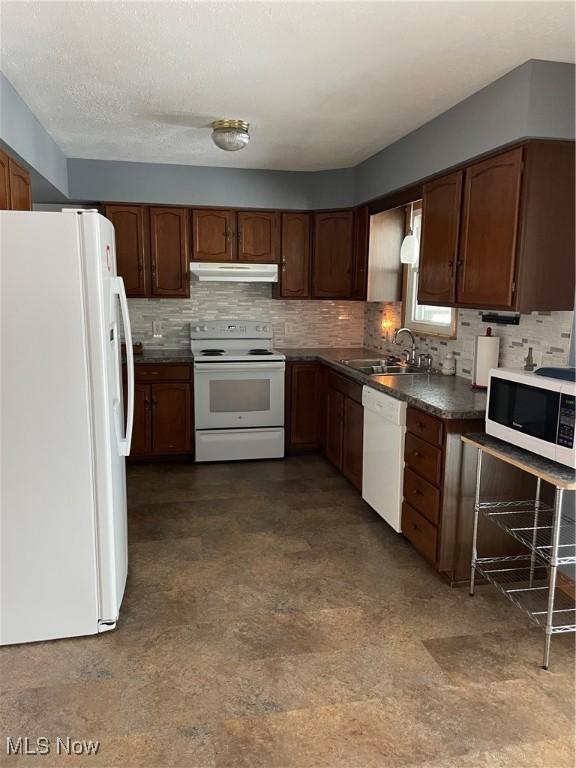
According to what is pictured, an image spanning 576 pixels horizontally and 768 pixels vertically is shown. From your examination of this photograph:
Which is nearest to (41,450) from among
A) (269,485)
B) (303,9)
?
(303,9)

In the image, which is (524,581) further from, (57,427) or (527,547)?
(57,427)

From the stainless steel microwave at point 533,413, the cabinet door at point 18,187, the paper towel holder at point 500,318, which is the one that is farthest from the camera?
the paper towel holder at point 500,318

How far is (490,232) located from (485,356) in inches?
28.9

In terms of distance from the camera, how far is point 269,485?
4.40m

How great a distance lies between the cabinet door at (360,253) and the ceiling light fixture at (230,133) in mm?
1543

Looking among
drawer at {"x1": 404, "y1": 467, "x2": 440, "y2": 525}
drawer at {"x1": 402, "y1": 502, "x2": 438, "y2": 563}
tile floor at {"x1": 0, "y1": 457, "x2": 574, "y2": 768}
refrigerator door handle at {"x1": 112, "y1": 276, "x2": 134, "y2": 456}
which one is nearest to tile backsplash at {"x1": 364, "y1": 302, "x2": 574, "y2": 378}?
drawer at {"x1": 404, "y1": 467, "x2": 440, "y2": 525}

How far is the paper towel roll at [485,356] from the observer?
3.26 meters

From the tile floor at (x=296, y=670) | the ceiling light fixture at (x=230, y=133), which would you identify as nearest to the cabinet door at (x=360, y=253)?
the ceiling light fixture at (x=230, y=133)

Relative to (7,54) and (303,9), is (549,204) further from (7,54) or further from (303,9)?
(7,54)

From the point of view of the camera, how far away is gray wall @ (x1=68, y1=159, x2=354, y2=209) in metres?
4.52

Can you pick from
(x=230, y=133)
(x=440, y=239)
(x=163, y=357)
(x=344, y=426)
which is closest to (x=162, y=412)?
(x=163, y=357)

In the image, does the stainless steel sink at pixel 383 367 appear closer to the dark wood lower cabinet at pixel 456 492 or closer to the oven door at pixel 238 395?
the oven door at pixel 238 395

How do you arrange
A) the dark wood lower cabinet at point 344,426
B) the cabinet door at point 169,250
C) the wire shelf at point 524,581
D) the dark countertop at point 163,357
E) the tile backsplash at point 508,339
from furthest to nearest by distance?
1. the cabinet door at point 169,250
2. the dark countertop at point 163,357
3. the dark wood lower cabinet at point 344,426
4. the tile backsplash at point 508,339
5. the wire shelf at point 524,581

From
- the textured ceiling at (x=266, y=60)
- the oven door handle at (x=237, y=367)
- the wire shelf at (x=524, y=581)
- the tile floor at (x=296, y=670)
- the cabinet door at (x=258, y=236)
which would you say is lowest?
the tile floor at (x=296, y=670)
